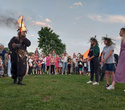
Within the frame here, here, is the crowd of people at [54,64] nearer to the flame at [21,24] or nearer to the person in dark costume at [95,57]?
the flame at [21,24]

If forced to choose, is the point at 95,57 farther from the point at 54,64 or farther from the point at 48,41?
the point at 48,41

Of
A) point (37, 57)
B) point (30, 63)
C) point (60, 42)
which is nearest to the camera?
point (30, 63)

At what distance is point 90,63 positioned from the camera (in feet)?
25.1

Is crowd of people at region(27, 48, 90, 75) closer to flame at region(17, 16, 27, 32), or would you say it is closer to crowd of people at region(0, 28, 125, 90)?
crowd of people at region(0, 28, 125, 90)

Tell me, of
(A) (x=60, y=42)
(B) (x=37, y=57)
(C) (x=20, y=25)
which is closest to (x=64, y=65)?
(B) (x=37, y=57)

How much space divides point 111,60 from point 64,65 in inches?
366

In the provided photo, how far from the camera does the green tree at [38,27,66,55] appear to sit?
5653cm

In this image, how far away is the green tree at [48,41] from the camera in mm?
56531

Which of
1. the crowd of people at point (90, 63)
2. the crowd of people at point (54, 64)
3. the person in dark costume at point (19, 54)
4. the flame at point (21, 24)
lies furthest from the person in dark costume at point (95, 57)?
the crowd of people at point (54, 64)

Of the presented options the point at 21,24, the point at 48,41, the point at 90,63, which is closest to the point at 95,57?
the point at 90,63

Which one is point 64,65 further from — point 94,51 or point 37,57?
point 94,51

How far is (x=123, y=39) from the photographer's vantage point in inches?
217

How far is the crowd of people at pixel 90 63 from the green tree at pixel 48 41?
3952 centimetres

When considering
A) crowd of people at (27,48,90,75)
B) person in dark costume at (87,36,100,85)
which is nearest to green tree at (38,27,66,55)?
crowd of people at (27,48,90,75)
